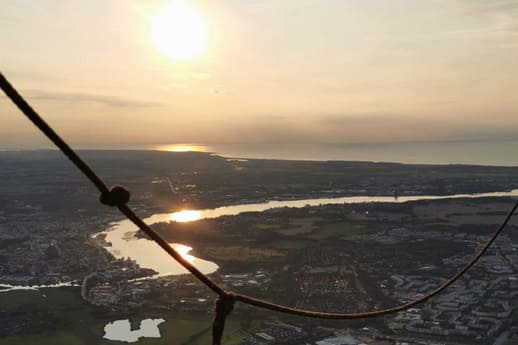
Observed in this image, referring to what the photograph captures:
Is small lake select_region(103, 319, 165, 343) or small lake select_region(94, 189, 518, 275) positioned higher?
small lake select_region(94, 189, 518, 275)

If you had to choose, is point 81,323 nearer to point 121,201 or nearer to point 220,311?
point 220,311

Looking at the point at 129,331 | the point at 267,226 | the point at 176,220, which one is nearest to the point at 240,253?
the point at 267,226

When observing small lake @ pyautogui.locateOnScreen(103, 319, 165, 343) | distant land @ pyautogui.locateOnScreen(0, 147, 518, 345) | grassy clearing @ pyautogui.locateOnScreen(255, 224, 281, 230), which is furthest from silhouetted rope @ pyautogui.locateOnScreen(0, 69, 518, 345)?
grassy clearing @ pyautogui.locateOnScreen(255, 224, 281, 230)

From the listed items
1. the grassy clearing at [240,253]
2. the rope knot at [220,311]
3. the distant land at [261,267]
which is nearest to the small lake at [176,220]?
the distant land at [261,267]

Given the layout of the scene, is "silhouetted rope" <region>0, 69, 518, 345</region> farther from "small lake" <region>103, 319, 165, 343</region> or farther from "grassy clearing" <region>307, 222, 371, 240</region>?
"grassy clearing" <region>307, 222, 371, 240</region>

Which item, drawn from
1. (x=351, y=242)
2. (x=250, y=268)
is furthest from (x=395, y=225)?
(x=250, y=268)

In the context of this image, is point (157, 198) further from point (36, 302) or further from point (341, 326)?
point (341, 326)

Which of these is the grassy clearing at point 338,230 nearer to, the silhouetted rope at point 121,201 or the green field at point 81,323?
the green field at point 81,323
